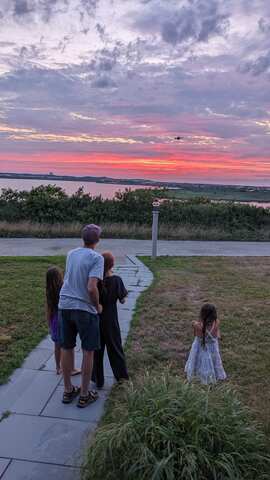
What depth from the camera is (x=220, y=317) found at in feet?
20.2

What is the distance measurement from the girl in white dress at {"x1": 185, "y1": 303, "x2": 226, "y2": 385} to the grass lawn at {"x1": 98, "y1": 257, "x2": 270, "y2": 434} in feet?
0.81

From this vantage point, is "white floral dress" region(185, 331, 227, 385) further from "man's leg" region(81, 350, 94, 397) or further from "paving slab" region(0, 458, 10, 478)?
"paving slab" region(0, 458, 10, 478)

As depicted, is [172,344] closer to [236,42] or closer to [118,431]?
[118,431]

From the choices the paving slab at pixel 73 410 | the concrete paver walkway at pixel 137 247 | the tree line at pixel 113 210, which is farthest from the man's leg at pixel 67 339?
the tree line at pixel 113 210

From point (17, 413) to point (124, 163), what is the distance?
23729 millimetres

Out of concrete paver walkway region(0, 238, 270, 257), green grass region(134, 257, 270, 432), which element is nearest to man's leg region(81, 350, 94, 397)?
green grass region(134, 257, 270, 432)

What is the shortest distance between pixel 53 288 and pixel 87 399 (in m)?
1.02

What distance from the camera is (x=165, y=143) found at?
19531mm

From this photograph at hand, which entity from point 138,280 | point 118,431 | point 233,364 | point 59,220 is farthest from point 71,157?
point 118,431

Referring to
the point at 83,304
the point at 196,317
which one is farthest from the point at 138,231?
the point at 83,304

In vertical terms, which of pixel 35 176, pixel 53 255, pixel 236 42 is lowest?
pixel 53 255

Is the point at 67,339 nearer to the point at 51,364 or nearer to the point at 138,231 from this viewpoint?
the point at 51,364

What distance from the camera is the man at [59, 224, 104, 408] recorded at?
11.1 feet

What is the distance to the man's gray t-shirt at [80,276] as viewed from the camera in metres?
3.39
